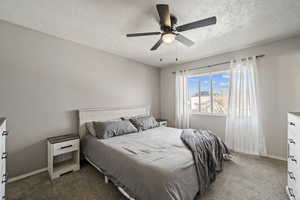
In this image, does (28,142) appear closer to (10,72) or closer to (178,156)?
(10,72)

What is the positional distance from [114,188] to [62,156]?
1.39 meters

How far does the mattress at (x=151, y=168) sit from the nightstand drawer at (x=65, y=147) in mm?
457

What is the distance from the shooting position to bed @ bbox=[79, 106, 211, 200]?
1.22 m

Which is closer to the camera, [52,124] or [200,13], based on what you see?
[200,13]

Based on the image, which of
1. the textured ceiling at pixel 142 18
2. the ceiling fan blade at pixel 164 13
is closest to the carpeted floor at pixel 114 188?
the ceiling fan blade at pixel 164 13

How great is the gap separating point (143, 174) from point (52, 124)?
2068 mm

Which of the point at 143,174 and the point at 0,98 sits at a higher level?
the point at 0,98

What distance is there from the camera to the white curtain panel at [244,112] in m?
2.74

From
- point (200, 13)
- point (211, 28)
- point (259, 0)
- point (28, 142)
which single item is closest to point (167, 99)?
point (211, 28)

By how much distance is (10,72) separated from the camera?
6.48 feet

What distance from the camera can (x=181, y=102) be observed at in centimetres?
399

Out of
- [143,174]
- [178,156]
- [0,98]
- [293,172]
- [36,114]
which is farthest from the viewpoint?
[36,114]

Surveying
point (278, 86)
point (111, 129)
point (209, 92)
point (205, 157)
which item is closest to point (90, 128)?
point (111, 129)

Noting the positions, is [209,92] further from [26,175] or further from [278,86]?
[26,175]
